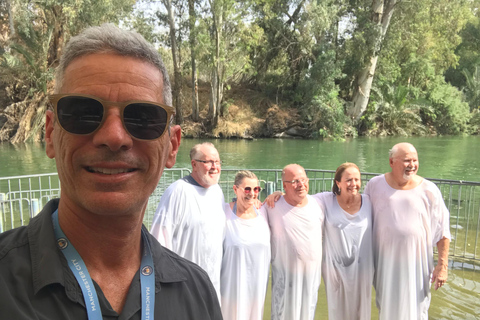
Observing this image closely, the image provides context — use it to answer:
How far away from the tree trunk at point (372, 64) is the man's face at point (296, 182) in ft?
82.0

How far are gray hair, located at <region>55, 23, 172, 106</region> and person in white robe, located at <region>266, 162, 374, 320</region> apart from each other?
291cm

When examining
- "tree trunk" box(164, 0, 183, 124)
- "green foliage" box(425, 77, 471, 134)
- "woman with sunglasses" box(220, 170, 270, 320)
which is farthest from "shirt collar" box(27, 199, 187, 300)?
"green foliage" box(425, 77, 471, 134)

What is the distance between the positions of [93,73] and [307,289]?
3.13 metres

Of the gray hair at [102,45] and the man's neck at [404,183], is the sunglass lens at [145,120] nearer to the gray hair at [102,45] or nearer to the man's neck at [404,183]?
the gray hair at [102,45]

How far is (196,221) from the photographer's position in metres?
3.45

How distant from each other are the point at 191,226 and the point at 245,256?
61 centimetres

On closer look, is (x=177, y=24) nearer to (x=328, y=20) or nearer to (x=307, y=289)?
(x=328, y=20)

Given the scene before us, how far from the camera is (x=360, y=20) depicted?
25.9 metres

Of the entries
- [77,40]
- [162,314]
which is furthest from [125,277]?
[77,40]

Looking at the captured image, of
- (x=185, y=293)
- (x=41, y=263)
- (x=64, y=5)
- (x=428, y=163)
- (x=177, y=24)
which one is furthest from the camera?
(x=177, y=24)

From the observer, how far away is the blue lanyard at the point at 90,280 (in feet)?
2.99

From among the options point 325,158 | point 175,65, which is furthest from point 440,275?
point 175,65

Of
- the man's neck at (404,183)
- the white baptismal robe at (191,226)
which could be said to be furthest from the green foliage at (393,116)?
the white baptismal robe at (191,226)

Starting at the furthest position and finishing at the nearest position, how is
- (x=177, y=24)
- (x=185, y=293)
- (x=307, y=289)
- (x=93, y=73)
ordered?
1. (x=177, y=24)
2. (x=307, y=289)
3. (x=185, y=293)
4. (x=93, y=73)
